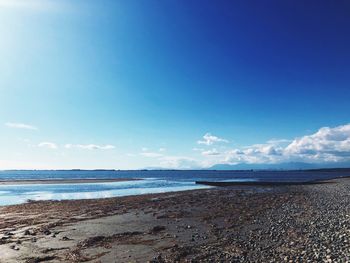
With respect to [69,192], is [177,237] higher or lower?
higher

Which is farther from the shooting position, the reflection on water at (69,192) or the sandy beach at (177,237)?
the reflection on water at (69,192)

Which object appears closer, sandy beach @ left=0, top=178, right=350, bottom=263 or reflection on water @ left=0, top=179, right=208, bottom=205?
sandy beach @ left=0, top=178, right=350, bottom=263

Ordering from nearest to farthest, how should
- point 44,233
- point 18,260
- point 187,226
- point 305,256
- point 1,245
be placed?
point 305,256
point 18,260
point 1,245
point 44,233
point 187,226

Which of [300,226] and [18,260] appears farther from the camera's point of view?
[300,226]

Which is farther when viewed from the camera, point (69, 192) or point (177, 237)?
point (69, 192)

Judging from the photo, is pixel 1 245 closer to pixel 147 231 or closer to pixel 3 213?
pixel 147 231

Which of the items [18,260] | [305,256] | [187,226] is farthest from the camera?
[187,226]

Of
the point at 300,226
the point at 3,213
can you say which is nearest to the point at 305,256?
the point at 300,226

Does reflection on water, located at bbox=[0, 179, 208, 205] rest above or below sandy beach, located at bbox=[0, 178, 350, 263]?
below

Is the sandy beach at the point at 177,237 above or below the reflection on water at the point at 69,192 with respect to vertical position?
above

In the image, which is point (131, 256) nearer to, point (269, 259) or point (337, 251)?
point (269, 259)

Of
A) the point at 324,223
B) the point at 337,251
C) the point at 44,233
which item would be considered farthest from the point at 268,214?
the point at 44,233

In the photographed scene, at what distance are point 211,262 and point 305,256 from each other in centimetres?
407

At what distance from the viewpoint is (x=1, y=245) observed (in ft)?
58.0
